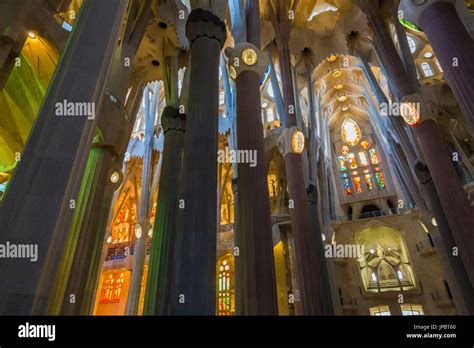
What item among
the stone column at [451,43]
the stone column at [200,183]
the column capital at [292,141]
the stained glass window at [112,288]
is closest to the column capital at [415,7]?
the stone column at [451,43]

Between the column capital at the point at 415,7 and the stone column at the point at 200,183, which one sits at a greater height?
the column capital at the point at 415,7

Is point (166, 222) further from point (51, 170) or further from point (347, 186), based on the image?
point (347, 186)

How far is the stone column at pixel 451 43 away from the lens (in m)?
5.60

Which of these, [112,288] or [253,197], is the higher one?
[112,288]

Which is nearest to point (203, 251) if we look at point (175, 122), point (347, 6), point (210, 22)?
point (210, 22)

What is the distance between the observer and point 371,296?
Result: 18188 millimetres

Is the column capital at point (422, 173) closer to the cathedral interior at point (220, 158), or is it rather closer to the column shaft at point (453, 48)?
the cathedral interior at point (220, 158)

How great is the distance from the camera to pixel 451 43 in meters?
5.97

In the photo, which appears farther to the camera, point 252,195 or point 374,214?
point 374,214

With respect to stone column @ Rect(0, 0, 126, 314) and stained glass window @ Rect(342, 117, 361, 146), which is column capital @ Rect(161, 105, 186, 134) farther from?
stained glass window @ Rect(342, 117, 361, 146)

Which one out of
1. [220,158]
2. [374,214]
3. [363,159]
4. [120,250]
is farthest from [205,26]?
[363,159]

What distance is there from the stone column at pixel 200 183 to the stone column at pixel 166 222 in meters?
3.04

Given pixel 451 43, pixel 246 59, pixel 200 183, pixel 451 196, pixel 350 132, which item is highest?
pixel 350 132

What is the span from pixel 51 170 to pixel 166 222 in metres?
5.29
